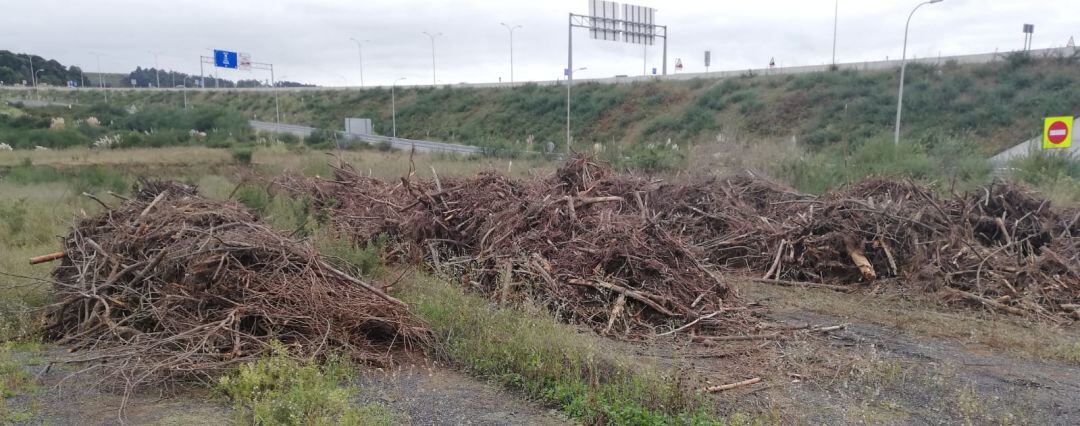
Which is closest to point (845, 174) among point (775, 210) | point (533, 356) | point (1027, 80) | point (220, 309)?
point (775, 210)

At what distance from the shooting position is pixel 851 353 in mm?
6266

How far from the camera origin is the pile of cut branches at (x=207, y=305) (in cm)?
562

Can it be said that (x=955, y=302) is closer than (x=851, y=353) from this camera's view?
No

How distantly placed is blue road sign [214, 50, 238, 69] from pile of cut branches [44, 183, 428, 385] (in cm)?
5339

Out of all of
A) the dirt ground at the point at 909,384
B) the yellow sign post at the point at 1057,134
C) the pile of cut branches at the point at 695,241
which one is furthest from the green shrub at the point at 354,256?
the yellow sign post at the point at 1057,134

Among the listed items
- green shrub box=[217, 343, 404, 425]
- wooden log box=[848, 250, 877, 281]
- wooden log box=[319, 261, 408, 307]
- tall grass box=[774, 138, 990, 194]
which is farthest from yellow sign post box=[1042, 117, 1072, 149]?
green shrub box=[217, 343, 404, 425]

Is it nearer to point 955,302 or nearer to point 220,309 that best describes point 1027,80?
point 955,302

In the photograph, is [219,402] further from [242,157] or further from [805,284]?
[242,157]

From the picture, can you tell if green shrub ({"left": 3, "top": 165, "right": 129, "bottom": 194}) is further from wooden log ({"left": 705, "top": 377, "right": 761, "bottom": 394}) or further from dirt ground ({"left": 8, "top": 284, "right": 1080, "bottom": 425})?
wooden log ({"left": 705, "top": 377, "right": 761, "bottom": 394})

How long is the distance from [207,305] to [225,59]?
55629 millimetres

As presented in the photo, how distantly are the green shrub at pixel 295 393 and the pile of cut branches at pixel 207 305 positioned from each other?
282mm

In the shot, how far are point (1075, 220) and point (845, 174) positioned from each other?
6.71 meters

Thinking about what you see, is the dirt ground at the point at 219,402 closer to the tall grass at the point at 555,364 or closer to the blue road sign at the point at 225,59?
the tall grass at the point at 555,364

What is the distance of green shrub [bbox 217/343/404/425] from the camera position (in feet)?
14.8
